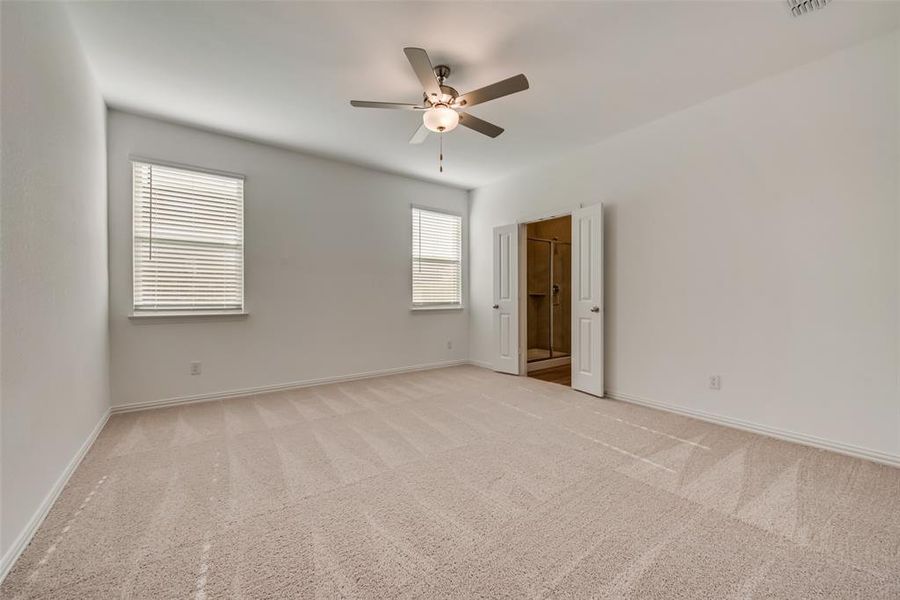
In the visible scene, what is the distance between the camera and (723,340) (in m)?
3.06

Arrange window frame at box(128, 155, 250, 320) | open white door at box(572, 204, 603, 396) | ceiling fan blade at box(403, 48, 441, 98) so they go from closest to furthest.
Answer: ceiling fan blade at box(403, 48, 441, 98), window frame at box(128, 155, 250, 320), open white door at box(572, 204, 603, 396)

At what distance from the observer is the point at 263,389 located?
4.02 m

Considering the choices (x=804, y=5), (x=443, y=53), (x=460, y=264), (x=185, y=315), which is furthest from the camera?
(x=460, y=264)

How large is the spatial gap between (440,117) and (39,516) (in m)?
3.02

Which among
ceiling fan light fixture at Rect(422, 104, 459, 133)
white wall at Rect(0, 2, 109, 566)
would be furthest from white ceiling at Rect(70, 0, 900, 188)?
white wall at Rect(0, 2, 109, 566)

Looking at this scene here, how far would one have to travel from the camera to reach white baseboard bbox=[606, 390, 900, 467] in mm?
2350

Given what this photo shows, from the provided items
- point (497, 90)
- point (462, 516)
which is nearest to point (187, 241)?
point (497, 90)

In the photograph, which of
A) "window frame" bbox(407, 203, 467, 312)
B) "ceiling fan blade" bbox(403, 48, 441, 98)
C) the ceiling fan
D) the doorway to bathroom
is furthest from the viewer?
the doorway to bathroom

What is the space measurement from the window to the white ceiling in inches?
22.6

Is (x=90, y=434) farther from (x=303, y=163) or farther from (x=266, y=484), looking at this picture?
(x=303, y=163)

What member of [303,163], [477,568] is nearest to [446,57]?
[303,163]

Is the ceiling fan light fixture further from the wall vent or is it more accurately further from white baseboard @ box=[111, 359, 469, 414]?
white baseboard @ box=[111, 359, 469, 414]

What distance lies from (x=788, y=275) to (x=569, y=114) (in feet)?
7.07

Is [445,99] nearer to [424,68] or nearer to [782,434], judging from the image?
[424,68]
